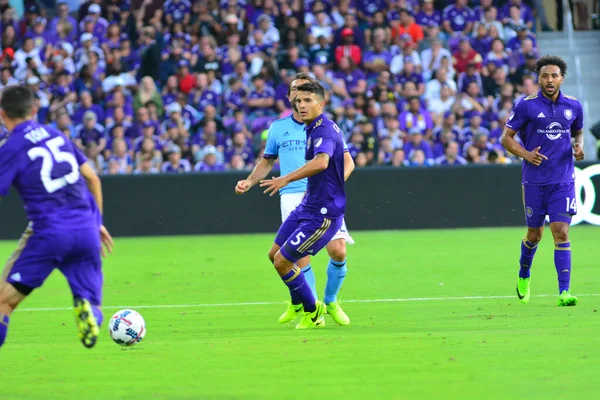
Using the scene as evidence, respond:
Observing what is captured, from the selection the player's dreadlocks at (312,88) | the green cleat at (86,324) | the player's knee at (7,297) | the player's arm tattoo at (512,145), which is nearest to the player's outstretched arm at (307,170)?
the player's dreadlocks at (312,88)

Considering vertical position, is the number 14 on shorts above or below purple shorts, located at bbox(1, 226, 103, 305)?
below

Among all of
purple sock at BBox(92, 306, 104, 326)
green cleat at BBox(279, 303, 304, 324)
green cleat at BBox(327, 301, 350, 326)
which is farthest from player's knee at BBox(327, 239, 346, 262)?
purple sock at BBox(92, 306, 104, 326)

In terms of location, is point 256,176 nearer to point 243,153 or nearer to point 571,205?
point 571,205

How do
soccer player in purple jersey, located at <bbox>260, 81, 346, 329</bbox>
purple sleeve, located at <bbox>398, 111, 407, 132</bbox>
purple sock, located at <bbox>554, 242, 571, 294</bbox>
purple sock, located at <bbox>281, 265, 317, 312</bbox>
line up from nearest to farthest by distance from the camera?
1. soccer player in purple jersey, located at <bbox>260, 81, 346, 329</bbox>
2. purple sock, located at <bbox>281, 265, 317, 312</bbox>
3. purple sock, located at <bbox>554, 242, 571, 294</bbox>
4. purple sleeve, located at <bbox>398, 111, 407, 132</bbox>

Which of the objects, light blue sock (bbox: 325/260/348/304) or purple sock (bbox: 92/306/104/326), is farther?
light blue sock (bbox: 325/260/348/304)

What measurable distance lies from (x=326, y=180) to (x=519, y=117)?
2514mm

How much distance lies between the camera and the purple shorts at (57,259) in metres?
6.68

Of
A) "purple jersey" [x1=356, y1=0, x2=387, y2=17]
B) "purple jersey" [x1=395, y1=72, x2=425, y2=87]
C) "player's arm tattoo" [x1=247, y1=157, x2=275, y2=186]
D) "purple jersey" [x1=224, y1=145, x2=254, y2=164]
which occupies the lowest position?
"purple jersey" [x1=224, y1=145, x2=254, y2=164]

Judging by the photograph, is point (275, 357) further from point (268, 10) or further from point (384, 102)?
point (268, 10)

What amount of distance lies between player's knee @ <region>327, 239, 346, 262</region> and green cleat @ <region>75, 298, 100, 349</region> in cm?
331

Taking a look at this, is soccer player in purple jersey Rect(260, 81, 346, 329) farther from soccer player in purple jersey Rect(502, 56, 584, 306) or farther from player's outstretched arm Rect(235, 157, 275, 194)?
soccer player in purple jersey Rect(502, 56, 584, 306)

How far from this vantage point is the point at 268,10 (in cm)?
2352

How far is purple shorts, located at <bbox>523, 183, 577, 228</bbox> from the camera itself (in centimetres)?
1034

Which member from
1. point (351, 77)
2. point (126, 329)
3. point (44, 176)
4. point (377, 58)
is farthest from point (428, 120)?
point (44, 176)
